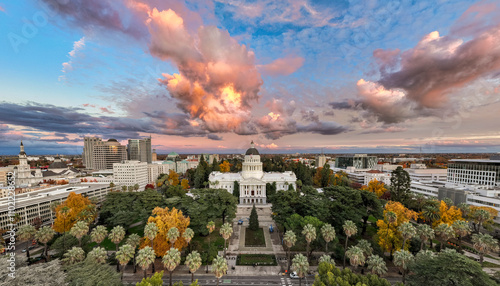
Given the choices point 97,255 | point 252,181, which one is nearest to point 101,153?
point 252,181

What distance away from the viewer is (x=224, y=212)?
6303 centimetres

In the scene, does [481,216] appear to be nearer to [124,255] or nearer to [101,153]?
[124,255]

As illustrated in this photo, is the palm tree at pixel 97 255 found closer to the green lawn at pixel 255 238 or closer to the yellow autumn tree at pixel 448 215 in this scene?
the green lawn at pixel 255 238

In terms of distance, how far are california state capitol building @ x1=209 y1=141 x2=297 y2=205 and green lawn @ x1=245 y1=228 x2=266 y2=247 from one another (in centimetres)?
3257

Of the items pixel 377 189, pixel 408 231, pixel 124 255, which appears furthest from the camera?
pixel 377 189

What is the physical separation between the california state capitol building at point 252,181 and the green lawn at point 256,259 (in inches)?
1850

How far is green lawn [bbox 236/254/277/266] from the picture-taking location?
46.5 metres

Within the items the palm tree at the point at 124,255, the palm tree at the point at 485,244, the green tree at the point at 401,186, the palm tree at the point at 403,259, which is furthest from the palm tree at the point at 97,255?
the green tree at the point at 401,186

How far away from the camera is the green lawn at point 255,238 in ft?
184

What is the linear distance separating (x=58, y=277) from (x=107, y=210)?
122 ft

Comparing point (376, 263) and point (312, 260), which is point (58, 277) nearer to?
point (312, 260)

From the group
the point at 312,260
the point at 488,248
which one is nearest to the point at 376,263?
the point at 312,260

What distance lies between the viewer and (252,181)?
96812 millimetres

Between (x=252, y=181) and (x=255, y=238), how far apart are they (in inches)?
1543
